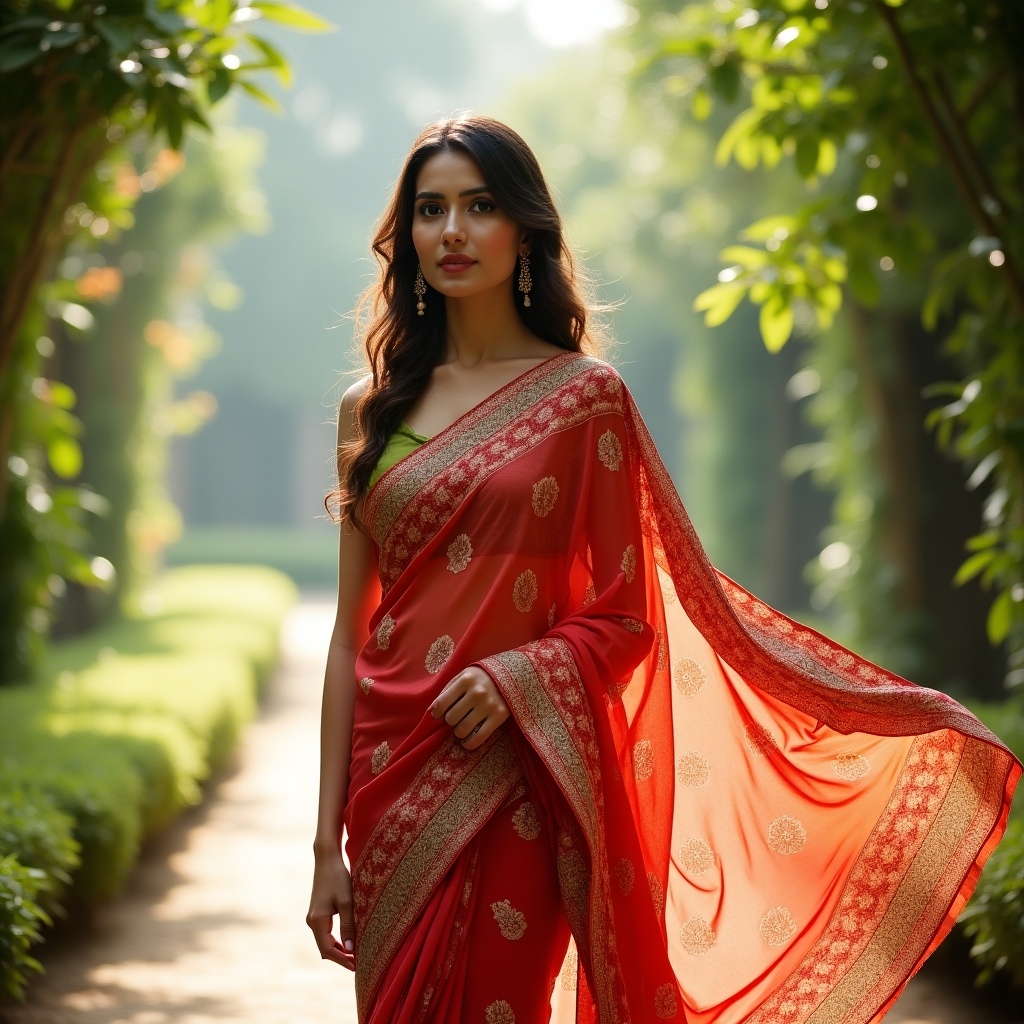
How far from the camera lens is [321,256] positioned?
34.6m

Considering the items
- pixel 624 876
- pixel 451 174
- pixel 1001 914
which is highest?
pixel 451 174

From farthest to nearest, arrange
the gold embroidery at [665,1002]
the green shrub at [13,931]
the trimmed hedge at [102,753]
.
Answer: the trimmed hedge at [102,753] → the green shrub at [13,931] → the gold embroidery at [665,1002]

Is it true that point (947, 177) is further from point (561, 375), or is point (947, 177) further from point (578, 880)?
point (578, 880)

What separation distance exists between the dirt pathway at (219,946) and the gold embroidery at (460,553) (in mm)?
2311

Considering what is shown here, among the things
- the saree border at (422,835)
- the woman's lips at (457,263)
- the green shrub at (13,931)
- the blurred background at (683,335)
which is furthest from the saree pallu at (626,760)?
the green shrub at (13,931)

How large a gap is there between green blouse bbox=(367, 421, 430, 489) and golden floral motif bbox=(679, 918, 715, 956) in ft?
3.25

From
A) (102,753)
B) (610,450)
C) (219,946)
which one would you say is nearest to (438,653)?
(610,450)

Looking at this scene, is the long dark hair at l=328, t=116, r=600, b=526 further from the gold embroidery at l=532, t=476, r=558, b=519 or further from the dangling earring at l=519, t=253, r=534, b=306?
the gold embroidery at l=532, t=476, r=558, b=519

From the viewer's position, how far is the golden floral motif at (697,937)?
97.9 inches

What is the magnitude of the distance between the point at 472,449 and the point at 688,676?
62cm

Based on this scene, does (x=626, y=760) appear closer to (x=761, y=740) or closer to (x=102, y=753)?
(x=761, y=740)

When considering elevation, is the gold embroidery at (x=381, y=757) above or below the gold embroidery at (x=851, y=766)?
above

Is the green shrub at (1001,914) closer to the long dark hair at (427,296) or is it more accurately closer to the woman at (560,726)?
the woman at (560,726)

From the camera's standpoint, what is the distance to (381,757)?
2268mm
